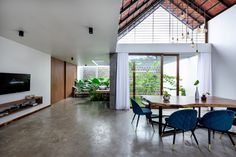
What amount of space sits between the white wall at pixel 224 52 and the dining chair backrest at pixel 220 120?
3.01 metres

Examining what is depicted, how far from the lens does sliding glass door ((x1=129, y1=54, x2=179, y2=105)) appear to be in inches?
266

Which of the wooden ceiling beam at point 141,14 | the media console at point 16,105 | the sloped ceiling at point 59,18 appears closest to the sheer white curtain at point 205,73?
the wooden ceiling beam at point 141,14

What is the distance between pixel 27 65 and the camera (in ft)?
17.1

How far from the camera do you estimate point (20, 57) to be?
4.81 meters

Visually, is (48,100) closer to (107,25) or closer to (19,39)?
(19,39)

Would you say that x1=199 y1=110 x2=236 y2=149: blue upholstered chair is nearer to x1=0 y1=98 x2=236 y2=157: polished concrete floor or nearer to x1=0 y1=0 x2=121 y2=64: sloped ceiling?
x1=0 y1=98 x2=236 y2=157: polished concrete floor

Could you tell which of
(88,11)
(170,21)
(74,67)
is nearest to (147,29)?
(170,21)

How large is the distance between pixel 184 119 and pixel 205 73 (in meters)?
4.30

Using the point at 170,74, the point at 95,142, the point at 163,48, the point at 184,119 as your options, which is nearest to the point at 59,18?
the point at 95,142

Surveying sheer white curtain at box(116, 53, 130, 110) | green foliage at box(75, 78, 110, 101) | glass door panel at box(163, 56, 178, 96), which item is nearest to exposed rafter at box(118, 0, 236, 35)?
sheer white curtain at box(116, 53, 130, 110)

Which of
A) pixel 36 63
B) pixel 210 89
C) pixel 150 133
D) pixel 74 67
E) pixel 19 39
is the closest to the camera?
pixel 150 133

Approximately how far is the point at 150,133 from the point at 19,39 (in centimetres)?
454

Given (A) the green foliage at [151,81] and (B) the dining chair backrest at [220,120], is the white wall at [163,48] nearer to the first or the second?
(A) the green foliage at [151,81]

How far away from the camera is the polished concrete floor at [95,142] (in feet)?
8.71
